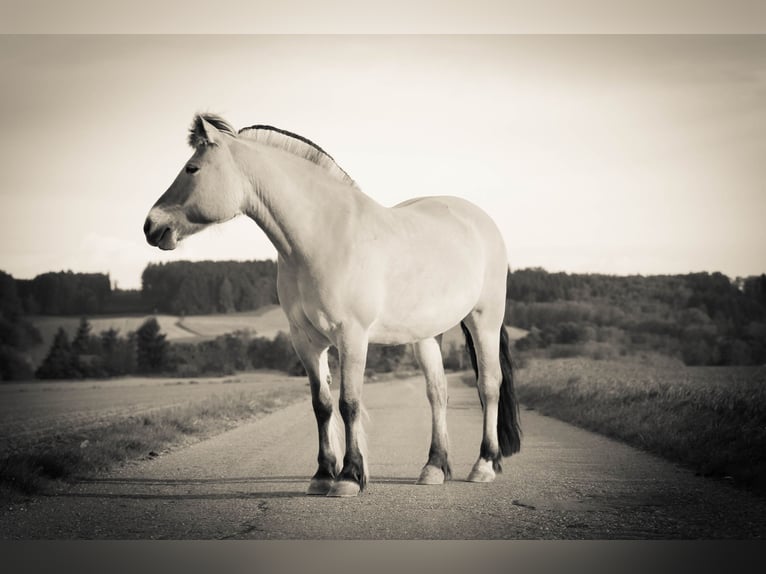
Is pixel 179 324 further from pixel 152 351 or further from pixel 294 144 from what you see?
pixel 294 144

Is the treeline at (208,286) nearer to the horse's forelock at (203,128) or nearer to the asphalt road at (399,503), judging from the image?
the asphalt road at (399,503)

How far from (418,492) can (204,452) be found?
3384 millimetres

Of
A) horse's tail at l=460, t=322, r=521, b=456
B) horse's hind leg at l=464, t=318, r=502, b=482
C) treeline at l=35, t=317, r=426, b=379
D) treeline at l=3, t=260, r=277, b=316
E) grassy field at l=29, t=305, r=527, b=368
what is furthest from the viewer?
treeline at l=35, t=317, r=426, b=379

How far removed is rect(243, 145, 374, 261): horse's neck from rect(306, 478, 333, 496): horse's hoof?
5.96 feet

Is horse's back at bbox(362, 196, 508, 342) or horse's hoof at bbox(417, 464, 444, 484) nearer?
horse's back at bbox(362, 196, 508, 342)

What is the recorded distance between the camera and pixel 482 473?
6820 millimetres

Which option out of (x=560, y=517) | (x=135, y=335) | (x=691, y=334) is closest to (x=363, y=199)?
(x=560, y=517)

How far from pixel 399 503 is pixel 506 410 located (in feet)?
6.45

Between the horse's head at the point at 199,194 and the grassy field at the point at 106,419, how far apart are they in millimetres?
2635

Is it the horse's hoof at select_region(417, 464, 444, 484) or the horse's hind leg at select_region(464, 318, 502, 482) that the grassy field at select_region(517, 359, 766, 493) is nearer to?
the horse's hind leg at select_region(464, 318, 502, 482)

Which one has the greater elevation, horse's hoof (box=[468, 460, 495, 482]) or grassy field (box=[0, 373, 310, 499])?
horse's hoof (box=[468, 460, 495, 482])

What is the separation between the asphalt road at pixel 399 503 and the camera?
5.38 metres

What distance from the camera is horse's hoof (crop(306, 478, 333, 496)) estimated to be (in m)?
5.95

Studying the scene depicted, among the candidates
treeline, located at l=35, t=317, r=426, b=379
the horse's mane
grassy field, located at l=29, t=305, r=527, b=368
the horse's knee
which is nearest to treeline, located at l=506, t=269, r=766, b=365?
grassy field, located at l=29, t=305, r=527, b=368
